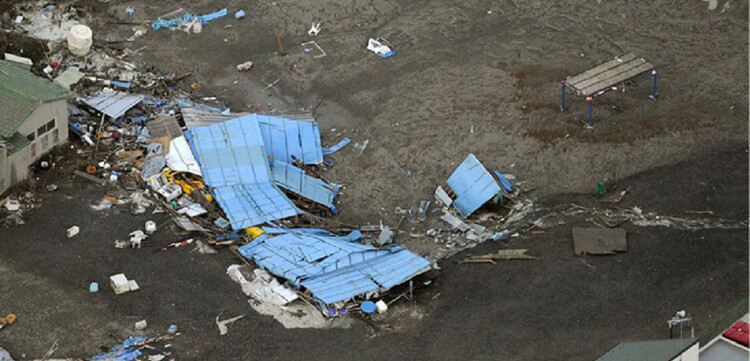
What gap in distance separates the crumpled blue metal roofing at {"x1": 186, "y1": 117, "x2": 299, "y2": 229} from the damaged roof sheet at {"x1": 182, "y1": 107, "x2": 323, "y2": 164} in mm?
567

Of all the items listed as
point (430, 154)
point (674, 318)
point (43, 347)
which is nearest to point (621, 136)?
point (430, 154)

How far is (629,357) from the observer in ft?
71.6

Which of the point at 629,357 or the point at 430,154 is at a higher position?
the point at 629,357

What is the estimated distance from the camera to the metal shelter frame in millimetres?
36281

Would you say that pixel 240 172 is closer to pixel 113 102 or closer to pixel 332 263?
pixel 332 263

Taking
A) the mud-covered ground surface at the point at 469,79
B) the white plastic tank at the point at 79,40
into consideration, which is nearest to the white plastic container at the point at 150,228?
the mud-covered ground surface at the point at 469,79

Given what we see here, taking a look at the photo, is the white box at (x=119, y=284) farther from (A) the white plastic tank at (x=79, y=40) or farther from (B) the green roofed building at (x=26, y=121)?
(A) the white plastic tank at (x=79, y=40)

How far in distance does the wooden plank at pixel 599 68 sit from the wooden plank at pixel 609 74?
0.17 meters

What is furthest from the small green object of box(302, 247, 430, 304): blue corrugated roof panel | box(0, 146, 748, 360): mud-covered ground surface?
box(302, 247, 430, 304): blue corrugated roof panel

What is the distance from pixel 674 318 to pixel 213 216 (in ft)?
43.7

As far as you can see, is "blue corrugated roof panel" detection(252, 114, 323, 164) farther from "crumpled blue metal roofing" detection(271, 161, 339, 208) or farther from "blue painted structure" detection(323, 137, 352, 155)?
"crumpled blue metal roofing" detection(271, 161, 339, 208)

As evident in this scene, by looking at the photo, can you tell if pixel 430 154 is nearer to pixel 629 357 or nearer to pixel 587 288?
pixel 587 288

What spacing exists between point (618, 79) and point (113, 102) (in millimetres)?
16859

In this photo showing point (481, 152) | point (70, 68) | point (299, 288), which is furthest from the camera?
point (70, 68)
